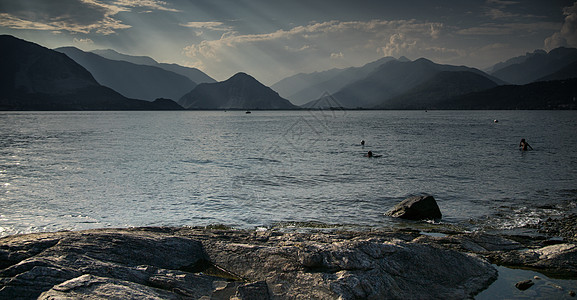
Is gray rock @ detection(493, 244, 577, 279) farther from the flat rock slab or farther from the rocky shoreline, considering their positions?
the flat rock slab

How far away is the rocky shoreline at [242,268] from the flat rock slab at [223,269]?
25mm

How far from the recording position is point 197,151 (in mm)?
53500

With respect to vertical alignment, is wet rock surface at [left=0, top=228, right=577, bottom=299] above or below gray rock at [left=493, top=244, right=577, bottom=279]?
above

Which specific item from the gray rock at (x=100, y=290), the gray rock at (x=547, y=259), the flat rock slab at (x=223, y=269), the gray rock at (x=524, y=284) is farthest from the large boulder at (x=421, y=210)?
the gray rock at (x=100, y=290)

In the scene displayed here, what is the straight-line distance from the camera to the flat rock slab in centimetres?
848

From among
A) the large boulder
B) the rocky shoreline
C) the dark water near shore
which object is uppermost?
the rocky shoreline

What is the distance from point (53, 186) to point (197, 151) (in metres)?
26.8

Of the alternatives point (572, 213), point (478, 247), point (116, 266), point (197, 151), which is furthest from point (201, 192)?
point (197, 151)

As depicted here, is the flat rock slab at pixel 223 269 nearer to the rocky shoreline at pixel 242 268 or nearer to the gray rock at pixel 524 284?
the rocky shoreline at pixel 242 268

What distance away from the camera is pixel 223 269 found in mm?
10836

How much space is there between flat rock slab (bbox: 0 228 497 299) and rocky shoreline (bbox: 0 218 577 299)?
25mm

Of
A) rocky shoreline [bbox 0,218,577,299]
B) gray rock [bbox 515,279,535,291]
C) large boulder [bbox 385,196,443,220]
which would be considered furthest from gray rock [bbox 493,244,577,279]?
large boulder [bbox 385,196,443,220]

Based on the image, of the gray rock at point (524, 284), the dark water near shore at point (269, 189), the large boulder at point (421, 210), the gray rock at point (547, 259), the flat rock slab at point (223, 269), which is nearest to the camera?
the flat rock slab at point (223, 269)

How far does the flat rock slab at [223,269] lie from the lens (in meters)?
8.48
